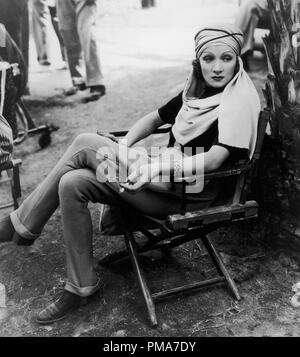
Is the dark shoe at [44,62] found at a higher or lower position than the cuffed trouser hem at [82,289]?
higher

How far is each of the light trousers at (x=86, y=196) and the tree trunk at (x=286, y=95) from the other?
62cm

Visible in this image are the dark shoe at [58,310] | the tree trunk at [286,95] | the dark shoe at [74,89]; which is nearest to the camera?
the dark shoe at [58,310]

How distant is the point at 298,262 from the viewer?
3031 millimetres

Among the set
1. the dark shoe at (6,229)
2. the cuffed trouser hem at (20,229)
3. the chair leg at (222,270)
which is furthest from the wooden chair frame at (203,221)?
the dark shoe at (6,229)

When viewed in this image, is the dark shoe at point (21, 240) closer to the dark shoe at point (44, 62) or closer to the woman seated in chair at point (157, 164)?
the woman seated in chair at point (157, 164)

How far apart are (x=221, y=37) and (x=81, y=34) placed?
13.6 ft

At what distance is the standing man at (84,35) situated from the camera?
6.20 m

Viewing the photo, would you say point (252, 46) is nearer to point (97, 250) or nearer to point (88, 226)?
point (97, 250)

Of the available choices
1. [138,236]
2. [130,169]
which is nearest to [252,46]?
[138,236]

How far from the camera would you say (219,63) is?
2582 millimetres

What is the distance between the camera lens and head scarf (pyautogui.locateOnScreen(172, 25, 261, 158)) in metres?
2.43

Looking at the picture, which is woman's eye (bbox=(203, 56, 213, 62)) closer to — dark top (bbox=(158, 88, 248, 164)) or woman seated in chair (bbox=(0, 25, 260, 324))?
woman seated in chair (bbox=(0, 25, 260, 324))

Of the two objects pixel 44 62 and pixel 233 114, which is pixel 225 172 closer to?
pixel 233 114
